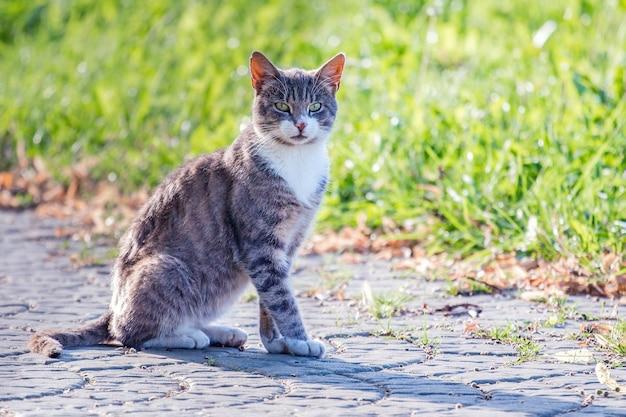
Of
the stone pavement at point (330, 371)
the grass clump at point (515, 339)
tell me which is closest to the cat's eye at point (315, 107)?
the stone pavement at point (330, 371)

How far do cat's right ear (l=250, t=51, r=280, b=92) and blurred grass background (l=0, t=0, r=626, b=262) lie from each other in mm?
2048

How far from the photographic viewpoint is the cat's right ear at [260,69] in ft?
18.4

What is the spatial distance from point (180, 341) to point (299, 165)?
3.28 feet

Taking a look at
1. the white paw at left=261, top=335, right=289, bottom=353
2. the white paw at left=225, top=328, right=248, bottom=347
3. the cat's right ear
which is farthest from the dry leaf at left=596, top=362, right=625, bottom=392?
the cat's right ear

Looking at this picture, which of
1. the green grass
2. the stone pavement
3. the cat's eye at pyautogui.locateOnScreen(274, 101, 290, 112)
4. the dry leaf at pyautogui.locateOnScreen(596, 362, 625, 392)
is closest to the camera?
the stone pavement

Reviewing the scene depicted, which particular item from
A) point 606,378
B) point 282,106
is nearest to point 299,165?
point 282,106

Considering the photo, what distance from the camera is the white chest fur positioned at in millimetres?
5465

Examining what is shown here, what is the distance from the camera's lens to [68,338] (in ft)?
17.4

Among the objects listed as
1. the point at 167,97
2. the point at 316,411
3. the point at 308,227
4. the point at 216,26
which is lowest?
the point at 316,411

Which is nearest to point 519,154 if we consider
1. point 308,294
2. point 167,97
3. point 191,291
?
point 308,294

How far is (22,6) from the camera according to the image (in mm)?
14805

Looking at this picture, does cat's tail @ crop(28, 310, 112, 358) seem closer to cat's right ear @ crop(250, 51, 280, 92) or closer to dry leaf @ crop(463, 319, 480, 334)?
cat's right ear @ crop(250, 51, 280, 92)

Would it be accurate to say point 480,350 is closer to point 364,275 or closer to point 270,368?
point 270,368

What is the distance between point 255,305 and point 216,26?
7.14 meters
